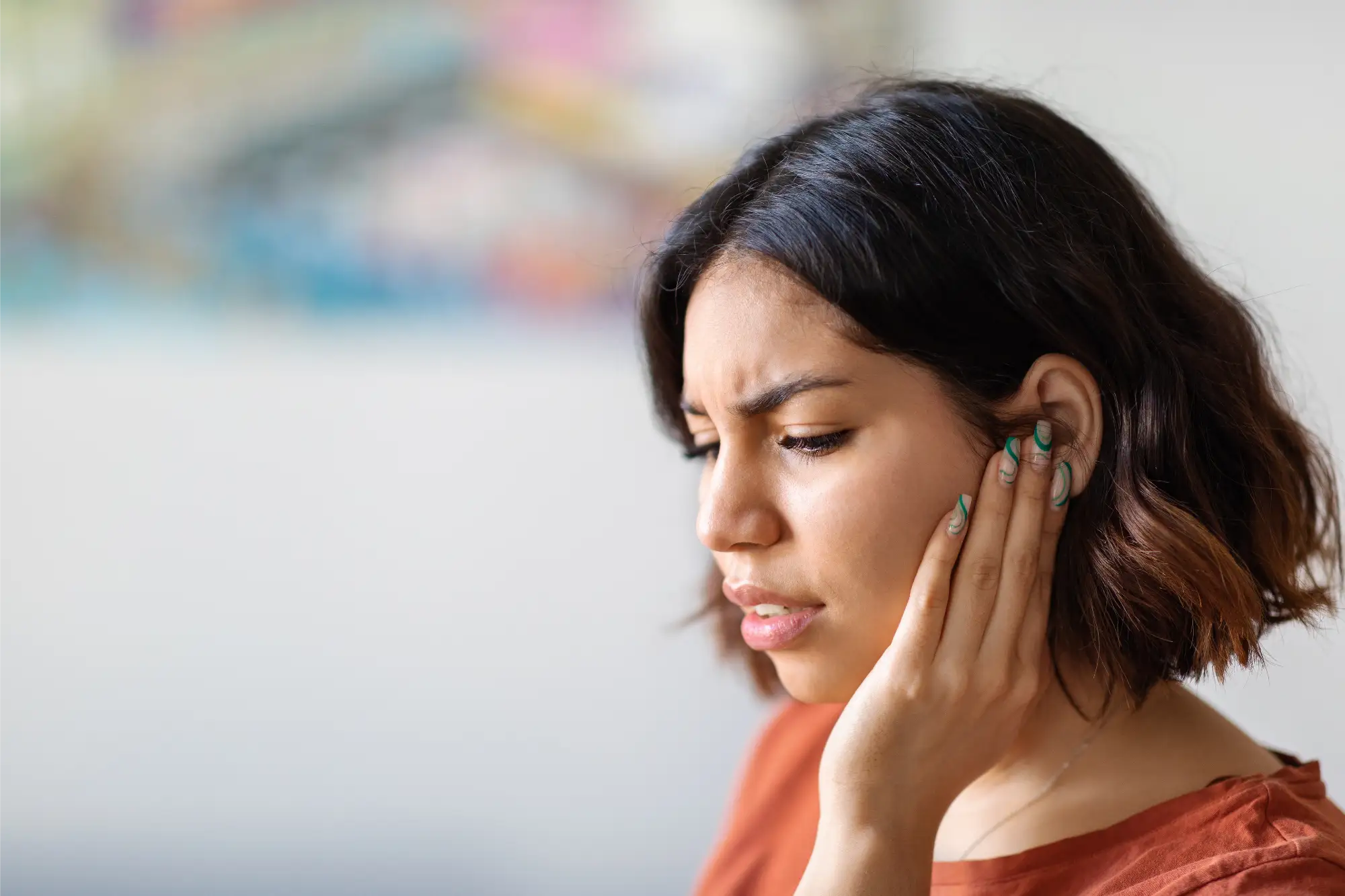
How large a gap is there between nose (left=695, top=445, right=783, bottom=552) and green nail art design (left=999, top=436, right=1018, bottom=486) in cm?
18

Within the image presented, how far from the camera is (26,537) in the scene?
209 centimetres

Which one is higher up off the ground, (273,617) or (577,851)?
(273,617)

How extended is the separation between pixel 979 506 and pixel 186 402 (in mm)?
1604

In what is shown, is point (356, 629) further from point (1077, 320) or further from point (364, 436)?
point (1077, 320)

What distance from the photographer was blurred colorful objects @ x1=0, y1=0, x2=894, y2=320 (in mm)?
2020

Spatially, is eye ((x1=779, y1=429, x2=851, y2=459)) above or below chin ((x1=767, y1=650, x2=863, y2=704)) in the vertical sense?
above

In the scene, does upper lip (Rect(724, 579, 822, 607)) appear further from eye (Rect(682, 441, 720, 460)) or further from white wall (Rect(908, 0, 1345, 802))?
white wall (Rect(908, 0, 1345, 802))

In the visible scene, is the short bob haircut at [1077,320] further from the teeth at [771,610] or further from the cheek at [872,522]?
the teeth at [771,610]

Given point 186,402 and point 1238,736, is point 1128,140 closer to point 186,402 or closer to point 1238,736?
point 1238,736

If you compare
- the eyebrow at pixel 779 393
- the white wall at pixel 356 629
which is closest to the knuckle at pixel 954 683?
the eyebrow at pixel 779 393

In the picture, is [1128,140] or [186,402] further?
[186,402]

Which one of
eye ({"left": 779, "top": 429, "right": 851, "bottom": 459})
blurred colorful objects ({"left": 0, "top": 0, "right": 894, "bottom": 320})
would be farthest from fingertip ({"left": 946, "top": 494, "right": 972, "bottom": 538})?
blurred colorful objects ({"left": 0, "top": 0, "right": 894, "bottom": 320})

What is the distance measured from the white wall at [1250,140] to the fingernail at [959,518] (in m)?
1.10

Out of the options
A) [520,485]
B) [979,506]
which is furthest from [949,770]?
[520,485]
